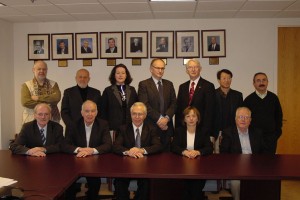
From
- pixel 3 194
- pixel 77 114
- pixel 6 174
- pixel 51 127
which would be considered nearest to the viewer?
pixel 3 194

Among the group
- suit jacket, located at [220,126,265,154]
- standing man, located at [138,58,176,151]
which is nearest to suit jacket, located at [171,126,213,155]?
suit jacket, located at [220,126,265,154]

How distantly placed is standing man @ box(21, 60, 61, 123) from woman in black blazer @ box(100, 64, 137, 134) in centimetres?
67

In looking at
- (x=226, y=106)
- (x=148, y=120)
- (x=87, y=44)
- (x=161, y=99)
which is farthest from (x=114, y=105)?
(x=87, y=44)

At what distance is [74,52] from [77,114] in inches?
70.2

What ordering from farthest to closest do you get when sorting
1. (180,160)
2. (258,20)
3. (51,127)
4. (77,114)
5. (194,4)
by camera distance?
1. (258,20)
2. (194,4)
3. (77,114)
4. (51,127)
5. (180,160)

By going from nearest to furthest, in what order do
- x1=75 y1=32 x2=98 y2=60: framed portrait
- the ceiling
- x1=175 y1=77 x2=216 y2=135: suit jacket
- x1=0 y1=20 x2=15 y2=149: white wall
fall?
x1=175 y1=77 x2=216 y2=135: suit jacket
the ceiling
x1=0 y1=20 x2=15 y2=149: white wall
x1=75 y1=32 x2=98 y2=60: framed portrait

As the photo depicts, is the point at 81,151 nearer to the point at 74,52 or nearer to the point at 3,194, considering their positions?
the point at 3,194

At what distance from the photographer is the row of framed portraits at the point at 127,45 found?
5207 mm

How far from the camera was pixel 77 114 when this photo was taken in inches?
155

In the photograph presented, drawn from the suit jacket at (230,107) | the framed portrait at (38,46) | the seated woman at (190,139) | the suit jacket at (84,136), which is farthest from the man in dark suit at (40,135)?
the framed portrait at (38,46)

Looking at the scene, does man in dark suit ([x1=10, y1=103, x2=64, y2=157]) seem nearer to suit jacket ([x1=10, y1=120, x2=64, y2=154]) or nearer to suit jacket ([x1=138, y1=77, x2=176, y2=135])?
suit jacket ([x1=10, y1=120, x2=64, y2=154])

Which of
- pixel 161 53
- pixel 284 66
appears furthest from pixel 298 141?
pixel 161 53

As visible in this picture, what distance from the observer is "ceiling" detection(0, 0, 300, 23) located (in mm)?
4176

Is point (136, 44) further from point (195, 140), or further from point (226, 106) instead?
point (195, 140)
